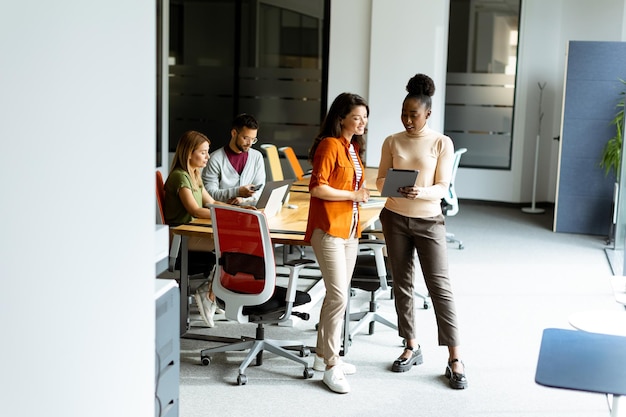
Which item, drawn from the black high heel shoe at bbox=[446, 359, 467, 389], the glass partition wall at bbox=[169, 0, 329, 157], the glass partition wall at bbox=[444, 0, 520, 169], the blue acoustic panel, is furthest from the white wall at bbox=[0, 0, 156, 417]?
the glass partition wall at bbox=[444, 0, 520, 169]

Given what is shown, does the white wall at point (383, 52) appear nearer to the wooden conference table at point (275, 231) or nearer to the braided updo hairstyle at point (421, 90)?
the wooden conference table at point (275, 231)

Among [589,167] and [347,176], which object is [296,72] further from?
[347,176]

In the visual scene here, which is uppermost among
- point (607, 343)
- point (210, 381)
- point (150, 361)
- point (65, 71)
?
point (65, 71)

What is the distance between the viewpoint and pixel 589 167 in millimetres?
9320

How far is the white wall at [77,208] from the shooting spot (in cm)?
A: 144

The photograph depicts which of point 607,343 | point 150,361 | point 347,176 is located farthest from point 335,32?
point 150,361

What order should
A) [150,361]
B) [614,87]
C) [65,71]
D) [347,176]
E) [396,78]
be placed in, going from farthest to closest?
[396,78]
[614,87]
[347,176]
[150,361]
[65,71]

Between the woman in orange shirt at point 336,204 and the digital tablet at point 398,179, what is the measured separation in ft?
0.34

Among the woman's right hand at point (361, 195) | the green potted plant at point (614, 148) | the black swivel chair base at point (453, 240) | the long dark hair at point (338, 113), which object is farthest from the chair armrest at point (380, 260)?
the green potted plant at point (614, 148)

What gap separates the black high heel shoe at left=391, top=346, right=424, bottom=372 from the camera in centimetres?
471

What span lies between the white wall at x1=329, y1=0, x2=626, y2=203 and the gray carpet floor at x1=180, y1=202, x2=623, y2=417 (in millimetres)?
2760

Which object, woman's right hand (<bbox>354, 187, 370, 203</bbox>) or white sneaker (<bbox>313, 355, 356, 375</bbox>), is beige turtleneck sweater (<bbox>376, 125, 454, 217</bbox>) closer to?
woman's right hand (<bbox>354, 187, 370, 203</bbox>)

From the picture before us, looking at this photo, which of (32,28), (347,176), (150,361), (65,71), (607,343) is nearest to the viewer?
(32,28)

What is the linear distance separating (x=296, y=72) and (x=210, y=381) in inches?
299
